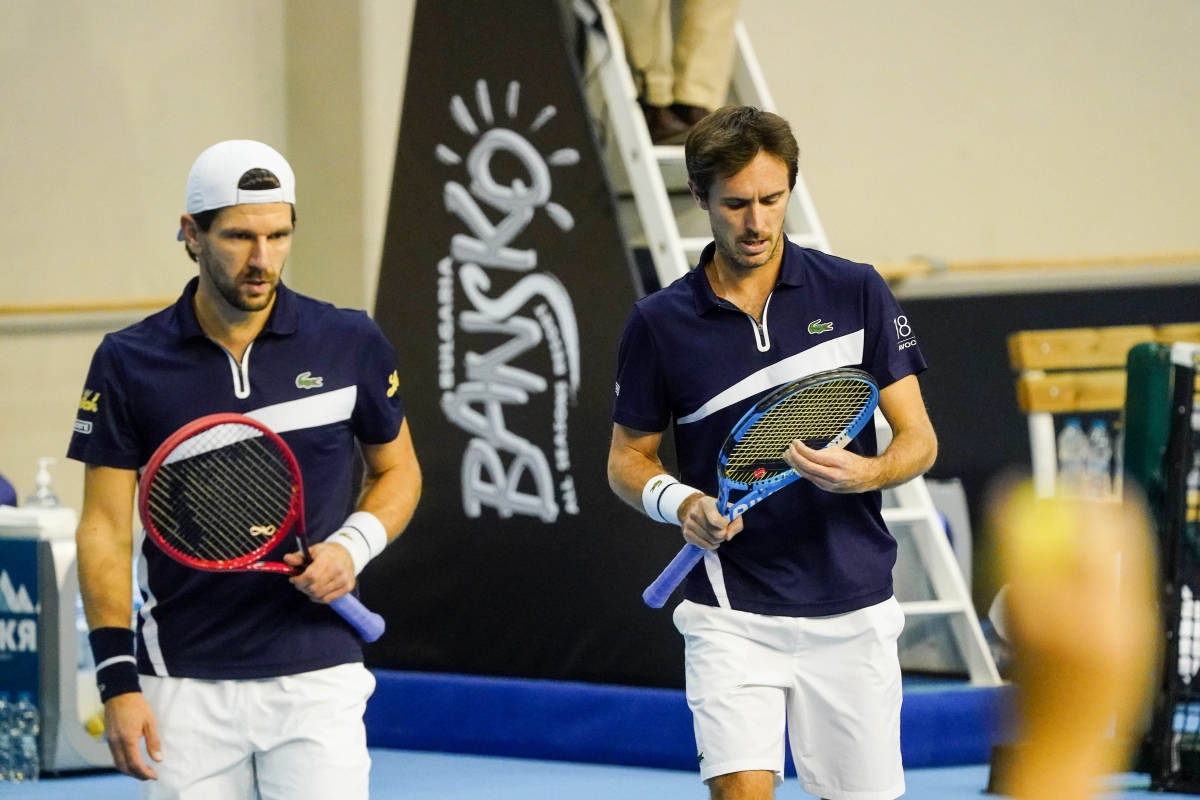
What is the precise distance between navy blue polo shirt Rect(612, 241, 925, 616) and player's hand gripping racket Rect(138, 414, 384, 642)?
2.54ft

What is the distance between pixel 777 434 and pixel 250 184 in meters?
1.07

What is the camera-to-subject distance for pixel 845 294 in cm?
360

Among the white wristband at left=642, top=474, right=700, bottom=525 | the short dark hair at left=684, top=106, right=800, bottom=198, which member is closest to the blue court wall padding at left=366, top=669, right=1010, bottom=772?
the white wristband at left=642, top=474, right=700, bottom=525

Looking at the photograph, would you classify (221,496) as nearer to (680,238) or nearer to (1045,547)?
(1045,547)

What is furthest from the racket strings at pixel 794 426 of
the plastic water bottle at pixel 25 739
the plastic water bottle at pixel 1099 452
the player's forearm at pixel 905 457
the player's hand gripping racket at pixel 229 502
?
the plastic water bottle at pixel 1099 452

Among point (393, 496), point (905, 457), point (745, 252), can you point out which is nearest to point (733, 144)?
point (745, 252)

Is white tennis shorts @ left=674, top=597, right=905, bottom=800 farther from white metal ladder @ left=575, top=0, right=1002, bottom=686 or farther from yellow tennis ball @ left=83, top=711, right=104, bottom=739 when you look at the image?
yellow tennis ball @ left=83, top=711, right=104, bottom=739

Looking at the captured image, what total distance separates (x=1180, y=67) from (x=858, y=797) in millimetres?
7579

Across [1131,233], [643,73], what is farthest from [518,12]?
[1131,233]

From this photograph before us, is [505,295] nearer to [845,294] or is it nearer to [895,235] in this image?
[845,294]

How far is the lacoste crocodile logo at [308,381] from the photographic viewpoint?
128 inches

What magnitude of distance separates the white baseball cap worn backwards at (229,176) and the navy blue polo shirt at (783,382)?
83 cm

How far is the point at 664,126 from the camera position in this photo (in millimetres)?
6605

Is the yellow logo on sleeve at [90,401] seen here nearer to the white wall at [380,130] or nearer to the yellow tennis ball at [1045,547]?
the yellow tennis ball at [1045,547]
